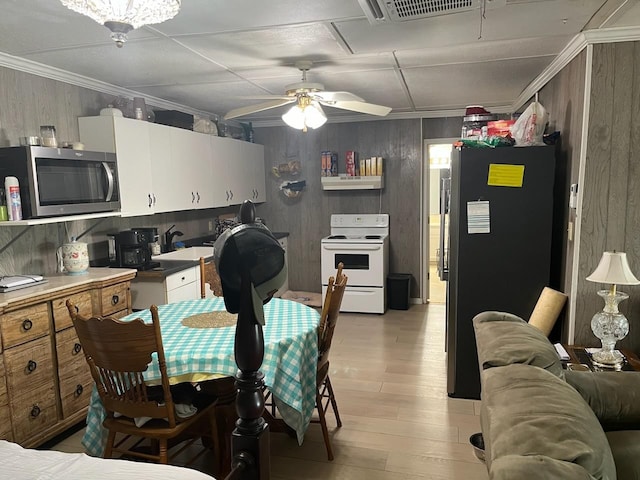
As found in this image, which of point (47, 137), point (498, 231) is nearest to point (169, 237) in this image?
point (47, 137)

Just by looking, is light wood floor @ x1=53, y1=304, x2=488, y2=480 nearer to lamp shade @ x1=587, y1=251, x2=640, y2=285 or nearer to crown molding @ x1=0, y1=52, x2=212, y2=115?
lamp shade @ x1=587, y1=251, x2=640, y2=285

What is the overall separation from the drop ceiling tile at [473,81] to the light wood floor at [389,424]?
231 cm

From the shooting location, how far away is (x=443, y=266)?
13.9 ft

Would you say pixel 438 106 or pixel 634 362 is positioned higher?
pixel 438 106

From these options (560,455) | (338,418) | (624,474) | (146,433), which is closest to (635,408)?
(624,474)

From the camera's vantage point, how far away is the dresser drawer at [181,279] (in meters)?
3.56

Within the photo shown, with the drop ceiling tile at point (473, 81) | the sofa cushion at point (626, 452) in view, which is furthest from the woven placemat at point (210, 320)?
the drop ceiling tile at point (473, 81)

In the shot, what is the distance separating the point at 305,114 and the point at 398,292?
285 cm

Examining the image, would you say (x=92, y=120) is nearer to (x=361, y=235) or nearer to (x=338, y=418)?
(x=338, y=418)

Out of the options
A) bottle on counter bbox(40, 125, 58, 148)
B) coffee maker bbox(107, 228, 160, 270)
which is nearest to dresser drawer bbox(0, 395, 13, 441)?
coffee maker bbox(107, 228, 160, 270)

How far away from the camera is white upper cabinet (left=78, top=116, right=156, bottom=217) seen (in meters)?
3.36

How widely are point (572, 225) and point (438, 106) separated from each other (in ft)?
8.56

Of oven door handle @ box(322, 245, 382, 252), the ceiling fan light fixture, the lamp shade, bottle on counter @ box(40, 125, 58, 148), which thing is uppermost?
→ the ceiling fan light fixture

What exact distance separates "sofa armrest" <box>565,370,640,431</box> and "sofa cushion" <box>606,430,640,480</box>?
0.05m
